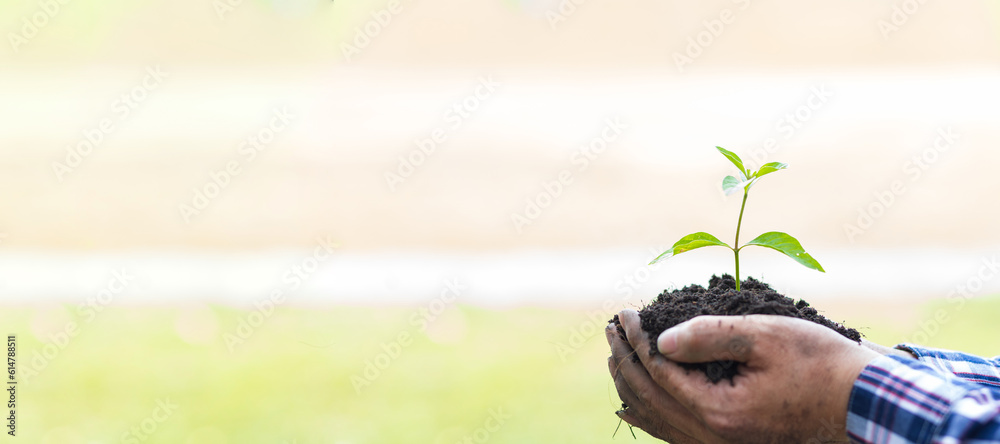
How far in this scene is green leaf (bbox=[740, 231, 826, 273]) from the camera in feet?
3.43

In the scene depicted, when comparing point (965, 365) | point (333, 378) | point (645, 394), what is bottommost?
point (965, 365)

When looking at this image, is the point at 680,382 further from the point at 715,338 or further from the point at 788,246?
the point at 788,246

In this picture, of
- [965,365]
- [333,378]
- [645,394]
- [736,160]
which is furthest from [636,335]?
[333,378]

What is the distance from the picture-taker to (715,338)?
92 centimetres

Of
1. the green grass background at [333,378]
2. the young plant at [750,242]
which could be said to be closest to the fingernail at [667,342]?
the young plant at [750,242]

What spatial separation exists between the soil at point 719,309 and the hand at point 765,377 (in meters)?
0.02

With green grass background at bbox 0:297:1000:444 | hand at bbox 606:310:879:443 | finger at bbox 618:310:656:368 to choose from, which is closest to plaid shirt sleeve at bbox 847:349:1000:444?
hand at bbox 606:310:879:443

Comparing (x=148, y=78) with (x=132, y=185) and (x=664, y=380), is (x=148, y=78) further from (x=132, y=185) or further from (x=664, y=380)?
(x=664, y=380)

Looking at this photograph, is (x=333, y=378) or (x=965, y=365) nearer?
(x=965, y=365)

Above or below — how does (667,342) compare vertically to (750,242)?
below

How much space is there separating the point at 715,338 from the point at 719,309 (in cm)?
12

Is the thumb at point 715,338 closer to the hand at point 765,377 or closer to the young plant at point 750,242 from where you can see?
the hand at point 765,377

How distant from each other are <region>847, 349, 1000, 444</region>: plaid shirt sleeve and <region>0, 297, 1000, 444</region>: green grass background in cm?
161

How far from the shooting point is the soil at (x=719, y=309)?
0.97 metres
